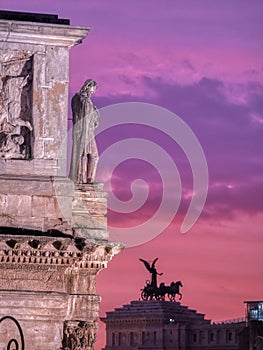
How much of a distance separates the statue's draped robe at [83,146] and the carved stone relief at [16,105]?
1.21 metres

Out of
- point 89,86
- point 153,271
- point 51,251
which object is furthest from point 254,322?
point 51,251

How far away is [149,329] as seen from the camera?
465ft

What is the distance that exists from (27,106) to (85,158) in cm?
164

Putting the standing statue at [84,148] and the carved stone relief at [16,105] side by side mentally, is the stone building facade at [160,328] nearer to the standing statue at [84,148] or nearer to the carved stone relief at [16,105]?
the standing statue at [84,148]

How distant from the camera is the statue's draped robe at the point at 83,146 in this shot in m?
33.9

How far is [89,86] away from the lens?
34375mm

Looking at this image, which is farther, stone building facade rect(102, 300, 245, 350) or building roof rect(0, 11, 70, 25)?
stone building facade rect(102, 300, 245, 350)

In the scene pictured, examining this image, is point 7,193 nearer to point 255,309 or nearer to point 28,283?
point 28,283

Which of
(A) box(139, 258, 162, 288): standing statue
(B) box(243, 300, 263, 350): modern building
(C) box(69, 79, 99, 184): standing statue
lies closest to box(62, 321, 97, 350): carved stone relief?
(C) box(69, 79, 99, 184): standing statue

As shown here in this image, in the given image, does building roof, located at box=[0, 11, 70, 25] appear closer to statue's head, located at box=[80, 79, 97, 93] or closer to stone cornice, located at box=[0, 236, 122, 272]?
statue's head, located at box=[80, 79, 97, 93]

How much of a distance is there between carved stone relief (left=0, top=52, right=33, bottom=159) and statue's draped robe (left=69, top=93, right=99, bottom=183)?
1.21 meters

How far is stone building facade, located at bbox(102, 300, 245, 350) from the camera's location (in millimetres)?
139375

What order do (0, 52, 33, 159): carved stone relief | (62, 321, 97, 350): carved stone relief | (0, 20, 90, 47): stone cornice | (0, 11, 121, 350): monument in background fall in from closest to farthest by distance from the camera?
1. (0, 11, 121, 350): monument in background
2. (62, 321, 97, 350): carved stone relief
3. (0, 52, 33, 159): carved stone relief
4. (0, 20, 90, 47): stone cornice

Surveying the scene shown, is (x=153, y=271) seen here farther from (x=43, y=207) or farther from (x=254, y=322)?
(x=43, y=207)
